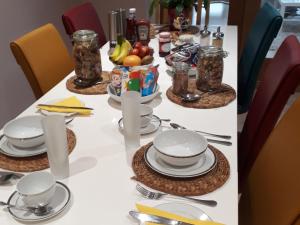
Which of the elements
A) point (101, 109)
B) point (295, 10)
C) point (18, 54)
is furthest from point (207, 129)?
point (295, 10)

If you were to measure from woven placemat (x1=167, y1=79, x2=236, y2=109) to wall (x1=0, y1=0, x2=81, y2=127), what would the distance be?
145cm

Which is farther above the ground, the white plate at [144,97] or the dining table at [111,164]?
the white plate at [144,97]

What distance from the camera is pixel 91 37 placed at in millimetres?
1468

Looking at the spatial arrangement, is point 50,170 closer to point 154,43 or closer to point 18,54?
Result: point 18,54

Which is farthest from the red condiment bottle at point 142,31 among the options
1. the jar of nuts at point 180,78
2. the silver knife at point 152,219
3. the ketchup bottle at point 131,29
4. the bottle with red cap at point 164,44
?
the silver knife at point 152,219

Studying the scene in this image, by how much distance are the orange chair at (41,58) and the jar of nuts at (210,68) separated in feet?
2.49

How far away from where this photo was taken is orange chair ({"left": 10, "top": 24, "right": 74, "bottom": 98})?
1.65 metres

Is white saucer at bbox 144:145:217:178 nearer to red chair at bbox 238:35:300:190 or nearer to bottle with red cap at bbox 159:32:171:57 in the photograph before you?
red chair at bbox 238:35:300:190

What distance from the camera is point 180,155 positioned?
3.21 ft

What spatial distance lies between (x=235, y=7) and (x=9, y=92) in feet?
6.85

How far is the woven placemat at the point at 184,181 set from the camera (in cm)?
90

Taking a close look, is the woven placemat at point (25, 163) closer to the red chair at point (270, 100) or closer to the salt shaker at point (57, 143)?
the salt shaker at point (57, 143)

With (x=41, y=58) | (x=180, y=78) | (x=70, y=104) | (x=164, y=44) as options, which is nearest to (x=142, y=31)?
(x=164, y=44)

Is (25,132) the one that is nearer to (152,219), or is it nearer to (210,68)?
(152,219)
